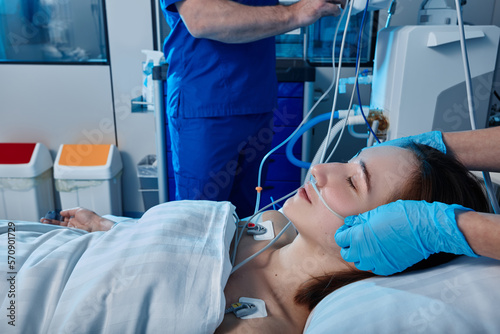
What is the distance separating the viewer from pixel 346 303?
31.5 inches

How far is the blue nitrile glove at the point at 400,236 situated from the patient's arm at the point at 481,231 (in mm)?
13

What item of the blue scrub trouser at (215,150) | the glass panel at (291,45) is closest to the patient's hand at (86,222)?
the blue scrub trouser at (215,150)

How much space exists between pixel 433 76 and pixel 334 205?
62 centimetres

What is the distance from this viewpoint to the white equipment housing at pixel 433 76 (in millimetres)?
1245

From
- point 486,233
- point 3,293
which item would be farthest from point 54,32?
point 486,233

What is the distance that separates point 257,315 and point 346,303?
20 cm

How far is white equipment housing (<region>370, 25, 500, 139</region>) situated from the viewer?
1.25 meters

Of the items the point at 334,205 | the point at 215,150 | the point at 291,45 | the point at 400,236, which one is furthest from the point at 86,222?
the point at 291,45

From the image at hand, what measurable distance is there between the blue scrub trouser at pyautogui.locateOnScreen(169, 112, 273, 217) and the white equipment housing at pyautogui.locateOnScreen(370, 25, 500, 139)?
552 millimetres

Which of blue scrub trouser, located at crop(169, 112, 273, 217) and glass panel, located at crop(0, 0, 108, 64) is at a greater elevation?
glass panel, located at crop(0, 0, 108, 64)

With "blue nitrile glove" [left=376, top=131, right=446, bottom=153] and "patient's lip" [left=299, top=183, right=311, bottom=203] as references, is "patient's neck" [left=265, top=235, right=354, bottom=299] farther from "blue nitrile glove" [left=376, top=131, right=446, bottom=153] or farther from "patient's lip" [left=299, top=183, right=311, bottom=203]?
"blue nitrile glove" [left=376, top=131, right=446, bottom=153]

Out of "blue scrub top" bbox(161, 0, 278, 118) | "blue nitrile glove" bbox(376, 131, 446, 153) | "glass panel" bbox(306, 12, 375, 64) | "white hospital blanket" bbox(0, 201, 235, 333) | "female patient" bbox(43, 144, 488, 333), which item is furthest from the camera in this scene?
"glass panel" bbox(306, 12, 375, 64)

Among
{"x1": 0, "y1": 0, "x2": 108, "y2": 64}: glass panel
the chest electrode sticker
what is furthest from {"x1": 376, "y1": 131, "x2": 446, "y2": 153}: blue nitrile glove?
{"x1": 0, "y1": 0, "x2": 108, "y2": 64}: glass panel

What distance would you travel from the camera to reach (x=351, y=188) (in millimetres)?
970
